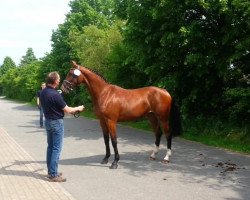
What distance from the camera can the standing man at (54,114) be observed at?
804 centimetres

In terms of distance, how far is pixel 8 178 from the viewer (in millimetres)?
8398

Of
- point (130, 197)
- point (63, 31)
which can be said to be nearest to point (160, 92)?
point (130, 197)

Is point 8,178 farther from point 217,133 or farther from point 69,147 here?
point 217,133

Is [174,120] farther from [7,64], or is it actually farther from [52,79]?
[7,64]

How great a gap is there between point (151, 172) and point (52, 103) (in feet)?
8.70

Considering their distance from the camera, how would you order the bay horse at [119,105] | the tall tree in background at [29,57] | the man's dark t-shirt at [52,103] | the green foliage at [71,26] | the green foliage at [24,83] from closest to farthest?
1. the man's dark t-shirt at [52,103]
2. the bay horse at [119,105]
3. the green foliage at [71,26]
4. the green foliage at [24,83]
5. the tall tree in background at [29,57]

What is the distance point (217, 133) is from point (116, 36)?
11956mm

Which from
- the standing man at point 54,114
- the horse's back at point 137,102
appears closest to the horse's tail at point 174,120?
the horse's back at point 137,102

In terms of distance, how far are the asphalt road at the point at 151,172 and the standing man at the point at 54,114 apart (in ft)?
1.48

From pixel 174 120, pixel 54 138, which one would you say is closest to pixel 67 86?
pixel 54 138

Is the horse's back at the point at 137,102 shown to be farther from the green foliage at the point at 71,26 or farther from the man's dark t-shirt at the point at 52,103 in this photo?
the green foliage at the point at 71,26

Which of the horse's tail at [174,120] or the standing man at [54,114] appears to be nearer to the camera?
the standing man at [54,114]

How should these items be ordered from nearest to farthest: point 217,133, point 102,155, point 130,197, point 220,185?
point 130,197 < point 220,185 < point 102,155 < point 217,133

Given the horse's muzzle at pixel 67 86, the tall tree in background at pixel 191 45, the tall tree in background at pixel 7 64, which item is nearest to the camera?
the horse's muzzle at pixel 67 86
